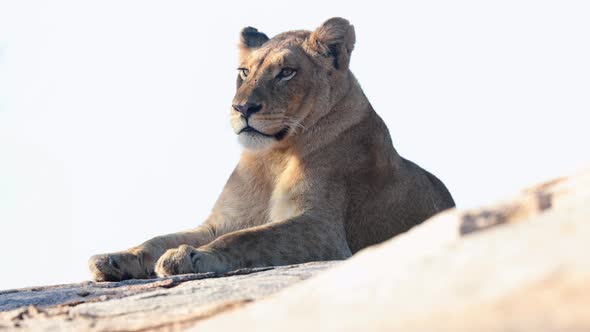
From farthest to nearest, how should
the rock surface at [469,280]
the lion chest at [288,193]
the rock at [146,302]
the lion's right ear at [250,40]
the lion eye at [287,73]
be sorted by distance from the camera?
the lion's right ear at [250,40], the lion eye at [287,73], the lion chest at [288,193], the rock at [146,302], the rock surface at [469,280]

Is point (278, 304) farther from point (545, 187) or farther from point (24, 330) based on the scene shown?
point (24, 330)

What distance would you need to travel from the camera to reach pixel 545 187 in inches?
104

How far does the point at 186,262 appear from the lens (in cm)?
534

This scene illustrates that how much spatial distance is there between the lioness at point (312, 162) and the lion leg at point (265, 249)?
0.01 meters

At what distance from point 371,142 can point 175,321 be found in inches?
162

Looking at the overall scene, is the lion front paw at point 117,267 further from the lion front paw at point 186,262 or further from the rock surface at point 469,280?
the rock surface at point 469,280

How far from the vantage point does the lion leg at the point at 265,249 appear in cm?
537

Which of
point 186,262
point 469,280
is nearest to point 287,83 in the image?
point 186,262

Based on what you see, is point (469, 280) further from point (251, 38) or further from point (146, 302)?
point (251, 38)

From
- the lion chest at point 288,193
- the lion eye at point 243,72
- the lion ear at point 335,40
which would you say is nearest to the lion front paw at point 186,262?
the lion chest at point 288,193

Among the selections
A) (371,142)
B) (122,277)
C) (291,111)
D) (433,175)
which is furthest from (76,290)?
(433,175)

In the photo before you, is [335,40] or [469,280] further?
[335,40]

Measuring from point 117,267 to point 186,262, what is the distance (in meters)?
0.64

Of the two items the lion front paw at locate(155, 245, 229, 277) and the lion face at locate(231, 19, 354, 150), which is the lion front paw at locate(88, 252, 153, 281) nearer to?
the lion front paw at locate(155, 245, 229, 277)
